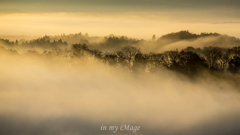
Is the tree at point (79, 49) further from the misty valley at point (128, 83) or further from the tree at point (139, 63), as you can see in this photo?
the tree at point (139, 63)

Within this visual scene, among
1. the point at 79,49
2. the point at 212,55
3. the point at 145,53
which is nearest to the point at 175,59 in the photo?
the point at 145,53

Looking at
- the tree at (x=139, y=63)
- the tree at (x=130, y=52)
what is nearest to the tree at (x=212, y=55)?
the tree at (x=139, y=63)

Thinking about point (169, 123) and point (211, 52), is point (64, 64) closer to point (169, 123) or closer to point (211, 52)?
point (169, 123)

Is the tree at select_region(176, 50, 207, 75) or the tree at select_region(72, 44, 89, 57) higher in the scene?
Result: the tree at select_region(72, 44, 89, 57)

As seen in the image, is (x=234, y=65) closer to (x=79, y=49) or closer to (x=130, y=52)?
(x=130, y=52)

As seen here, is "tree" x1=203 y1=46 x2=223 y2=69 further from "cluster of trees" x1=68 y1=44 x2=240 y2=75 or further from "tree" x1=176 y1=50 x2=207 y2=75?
"tree" x1=176 y1=50 x2=207 y2=75

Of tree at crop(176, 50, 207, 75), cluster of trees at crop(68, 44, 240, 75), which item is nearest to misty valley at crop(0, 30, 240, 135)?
tree at crop(176, 50, 207, 75)

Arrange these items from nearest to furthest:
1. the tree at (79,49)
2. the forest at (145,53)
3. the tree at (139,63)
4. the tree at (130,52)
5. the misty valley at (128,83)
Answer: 1. the forest at (145,53)
2. the misty valley at (128,83)
3. the tree at (139,63)
4. the tree at (130,52)
5. the tree at (79,49)

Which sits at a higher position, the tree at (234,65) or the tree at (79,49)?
the tree at (79,49)

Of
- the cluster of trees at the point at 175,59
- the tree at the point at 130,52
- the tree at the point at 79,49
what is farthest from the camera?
the tree at the point at 79,49

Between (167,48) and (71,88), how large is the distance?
18.5 metres

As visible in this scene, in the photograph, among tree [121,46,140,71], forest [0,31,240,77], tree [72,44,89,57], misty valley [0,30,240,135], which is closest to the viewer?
forest [0,31,240,77]

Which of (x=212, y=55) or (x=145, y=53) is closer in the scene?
(x=212, y=55)

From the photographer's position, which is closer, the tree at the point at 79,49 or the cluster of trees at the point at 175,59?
the cluster of trees at the point at 175,59
